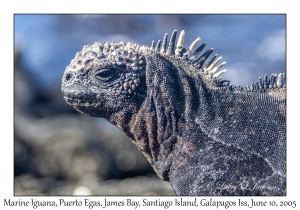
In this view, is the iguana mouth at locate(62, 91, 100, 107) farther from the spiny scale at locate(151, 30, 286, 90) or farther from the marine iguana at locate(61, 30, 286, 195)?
the spiny scale at locate(151, 30, 286, 90)

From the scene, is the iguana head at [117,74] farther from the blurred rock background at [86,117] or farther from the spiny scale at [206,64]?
the blurred rock background at [86,117]

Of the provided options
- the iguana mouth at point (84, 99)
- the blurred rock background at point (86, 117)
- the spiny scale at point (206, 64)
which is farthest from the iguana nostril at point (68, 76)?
the blurred rock background at point (86, 117)

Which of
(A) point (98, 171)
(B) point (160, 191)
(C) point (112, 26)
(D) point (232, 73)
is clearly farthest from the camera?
(C) point (112, 26)

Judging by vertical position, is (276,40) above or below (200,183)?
above

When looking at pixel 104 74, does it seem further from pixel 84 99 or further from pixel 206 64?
pixel 206 64

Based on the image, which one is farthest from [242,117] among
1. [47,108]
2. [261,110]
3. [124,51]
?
[47,108]

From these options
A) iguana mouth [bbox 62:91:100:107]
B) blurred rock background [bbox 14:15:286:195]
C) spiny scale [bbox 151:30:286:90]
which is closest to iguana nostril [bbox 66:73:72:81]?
iguana mouth [bbox 62:91:100:107]
